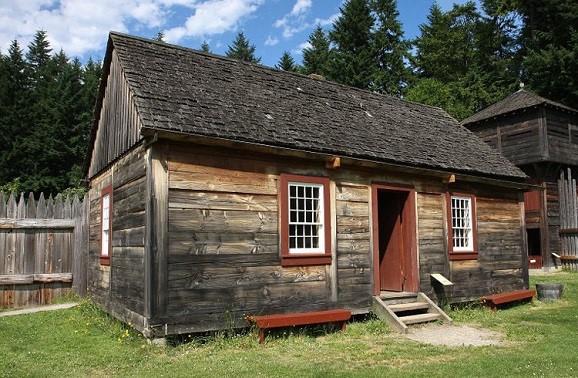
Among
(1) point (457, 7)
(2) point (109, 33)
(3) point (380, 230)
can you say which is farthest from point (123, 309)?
(1) point (457, 7)

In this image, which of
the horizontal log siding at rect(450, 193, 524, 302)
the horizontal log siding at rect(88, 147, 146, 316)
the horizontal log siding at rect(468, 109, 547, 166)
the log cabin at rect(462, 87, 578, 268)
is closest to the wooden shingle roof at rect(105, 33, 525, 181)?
the horizontal log siding at rect(450, 193, 524, 302)

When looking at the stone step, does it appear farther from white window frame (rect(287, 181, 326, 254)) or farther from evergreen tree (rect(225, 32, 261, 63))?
evergreen tree (rect(225, 32, 261, 63))

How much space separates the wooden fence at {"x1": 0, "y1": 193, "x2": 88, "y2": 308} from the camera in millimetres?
12836

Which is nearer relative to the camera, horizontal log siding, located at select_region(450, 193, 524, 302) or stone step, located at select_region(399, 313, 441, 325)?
stone step, located at select_region(399, 313, 441, 325)

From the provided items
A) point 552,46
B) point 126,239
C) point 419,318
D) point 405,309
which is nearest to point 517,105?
point 552,46

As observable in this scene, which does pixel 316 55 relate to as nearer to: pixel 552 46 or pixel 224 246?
pixel 552 46

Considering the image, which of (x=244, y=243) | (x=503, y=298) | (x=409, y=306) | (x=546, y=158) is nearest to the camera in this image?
(x=244, y=243)

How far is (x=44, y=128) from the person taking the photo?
36.5m

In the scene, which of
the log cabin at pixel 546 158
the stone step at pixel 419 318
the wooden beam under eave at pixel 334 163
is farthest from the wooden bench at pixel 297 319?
the log cabin at pixel 546 158

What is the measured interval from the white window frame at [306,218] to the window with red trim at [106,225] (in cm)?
413

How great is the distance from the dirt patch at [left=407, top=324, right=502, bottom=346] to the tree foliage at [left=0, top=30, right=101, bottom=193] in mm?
27949

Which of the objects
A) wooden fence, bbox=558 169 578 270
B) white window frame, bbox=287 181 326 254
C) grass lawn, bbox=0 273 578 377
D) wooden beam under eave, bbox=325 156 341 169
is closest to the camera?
grass lawn, bbox=0 273 578 377

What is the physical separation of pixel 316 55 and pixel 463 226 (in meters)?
31.9

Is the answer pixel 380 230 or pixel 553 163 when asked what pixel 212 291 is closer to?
pixel 380 230
